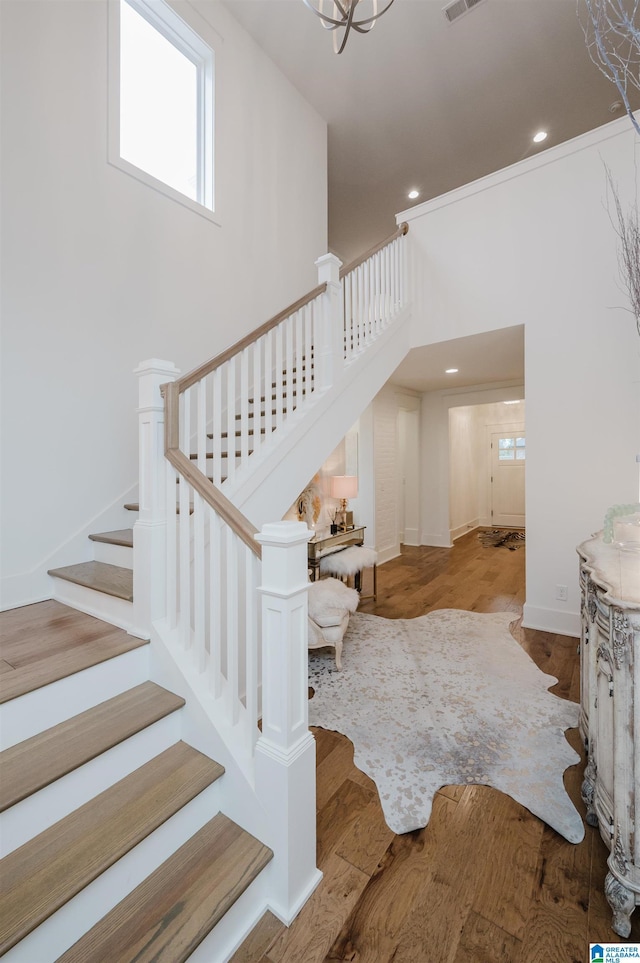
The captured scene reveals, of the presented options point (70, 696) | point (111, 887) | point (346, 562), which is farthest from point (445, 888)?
point (346, 562)

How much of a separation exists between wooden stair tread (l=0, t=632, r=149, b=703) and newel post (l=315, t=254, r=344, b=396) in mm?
1929

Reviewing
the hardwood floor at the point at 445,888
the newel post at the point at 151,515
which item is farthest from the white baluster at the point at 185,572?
the hardwood floor at the point at 445,888

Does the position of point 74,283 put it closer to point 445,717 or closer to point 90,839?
point 90,839

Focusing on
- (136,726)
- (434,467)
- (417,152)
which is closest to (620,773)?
(136,726)

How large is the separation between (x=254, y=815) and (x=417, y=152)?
6.76 metres

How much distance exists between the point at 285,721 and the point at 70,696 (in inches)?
32.5

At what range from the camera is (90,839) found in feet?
3.84

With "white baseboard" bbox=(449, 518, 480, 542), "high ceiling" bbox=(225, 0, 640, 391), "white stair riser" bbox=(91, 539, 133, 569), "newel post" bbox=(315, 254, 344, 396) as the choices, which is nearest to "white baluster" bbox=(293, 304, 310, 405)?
"newel post" bbox=(315, 254, 344, 396)

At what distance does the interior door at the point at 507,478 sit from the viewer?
343 inches

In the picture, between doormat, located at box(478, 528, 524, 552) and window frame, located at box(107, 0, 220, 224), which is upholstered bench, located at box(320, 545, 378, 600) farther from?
doormat, located at box(478, 528, 524, 552)

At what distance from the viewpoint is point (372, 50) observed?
398 centimetres

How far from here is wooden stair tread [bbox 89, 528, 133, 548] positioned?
229 centimetres

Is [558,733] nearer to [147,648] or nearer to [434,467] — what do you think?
[147,648]

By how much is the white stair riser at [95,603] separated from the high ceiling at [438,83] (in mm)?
4964
